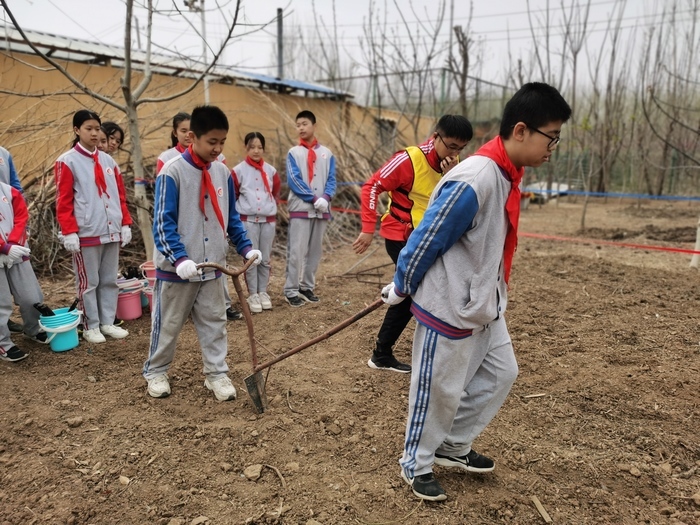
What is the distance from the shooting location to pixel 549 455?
260 centimetres

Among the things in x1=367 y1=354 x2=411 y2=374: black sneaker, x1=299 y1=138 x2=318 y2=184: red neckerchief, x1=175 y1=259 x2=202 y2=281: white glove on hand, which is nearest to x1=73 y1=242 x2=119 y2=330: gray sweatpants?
x1=175 y1=259 x2=202 y2=281: white glove on hand

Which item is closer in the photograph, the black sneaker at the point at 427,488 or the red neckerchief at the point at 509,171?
the red neckerchief at the point at 509,171

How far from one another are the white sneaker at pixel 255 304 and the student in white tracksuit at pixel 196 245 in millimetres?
1687

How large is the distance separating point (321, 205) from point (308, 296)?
0.99m

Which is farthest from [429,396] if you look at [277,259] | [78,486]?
[277,259]

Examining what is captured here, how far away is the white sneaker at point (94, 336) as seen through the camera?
159 inches

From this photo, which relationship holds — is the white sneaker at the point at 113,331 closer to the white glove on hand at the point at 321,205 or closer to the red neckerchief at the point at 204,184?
the red neckerchief at the point at 204,184

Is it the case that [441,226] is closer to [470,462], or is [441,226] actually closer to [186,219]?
[470,462]

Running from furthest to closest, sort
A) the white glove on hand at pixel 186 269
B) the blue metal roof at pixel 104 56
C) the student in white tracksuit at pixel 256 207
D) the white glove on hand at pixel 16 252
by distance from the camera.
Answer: the blue metal roof at pixel 104 56
the student in white tracksuit at pixel 256 207
the white glove on hand at pixel 16 252
the white glove on hand at pixel 186 269

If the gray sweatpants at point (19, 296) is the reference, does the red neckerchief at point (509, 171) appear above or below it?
above

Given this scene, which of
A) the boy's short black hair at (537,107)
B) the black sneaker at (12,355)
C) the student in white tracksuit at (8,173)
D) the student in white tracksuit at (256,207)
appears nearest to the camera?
the boy's short black hair at (537,107)

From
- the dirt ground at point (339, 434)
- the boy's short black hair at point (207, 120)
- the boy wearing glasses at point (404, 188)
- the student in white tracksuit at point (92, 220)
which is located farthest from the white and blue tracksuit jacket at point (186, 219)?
the student in white tracksuit at point (92, 220)

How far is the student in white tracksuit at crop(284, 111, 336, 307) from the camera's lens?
5113mm

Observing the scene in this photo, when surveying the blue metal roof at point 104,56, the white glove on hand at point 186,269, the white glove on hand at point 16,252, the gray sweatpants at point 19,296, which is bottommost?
the gray sweatpants at point 19,296
